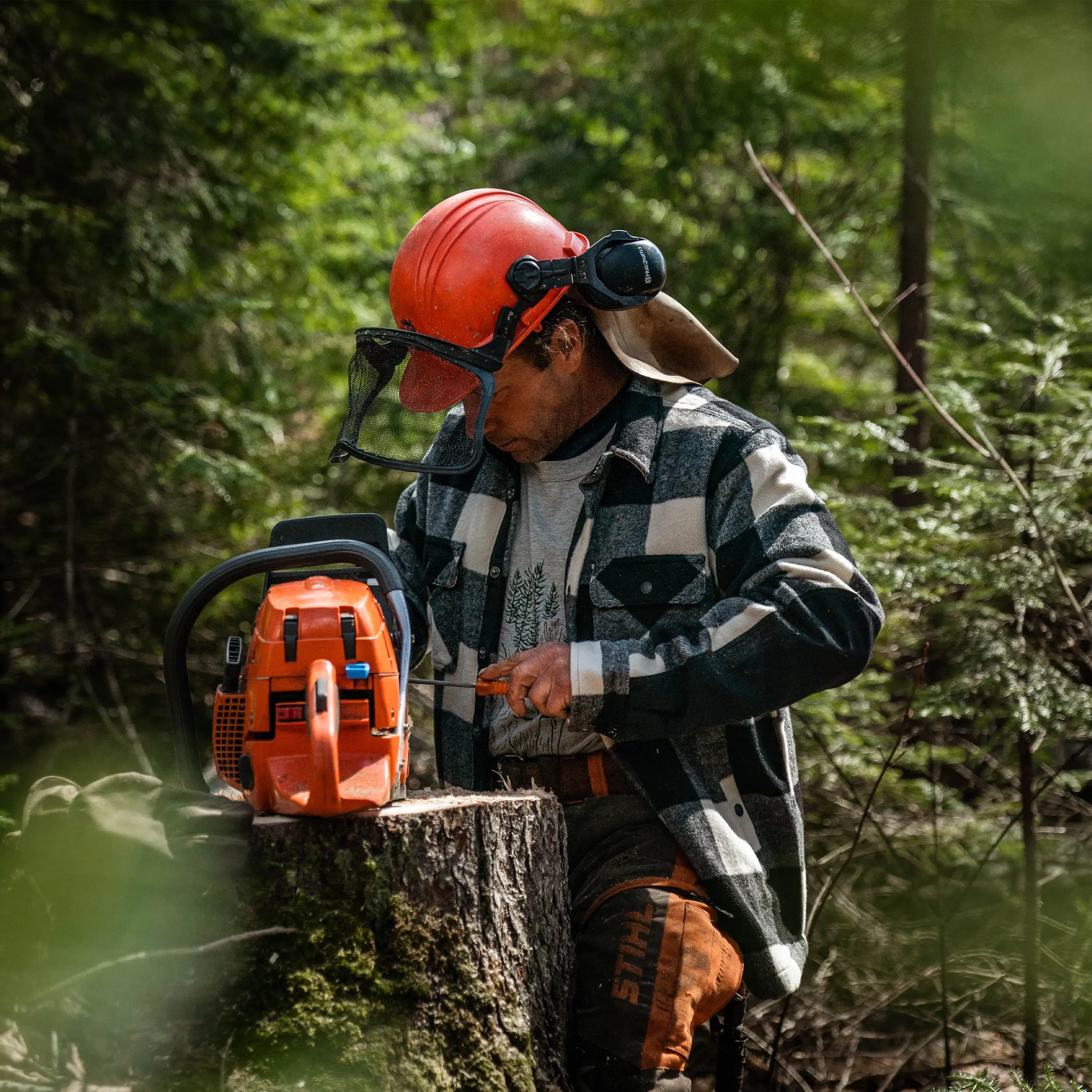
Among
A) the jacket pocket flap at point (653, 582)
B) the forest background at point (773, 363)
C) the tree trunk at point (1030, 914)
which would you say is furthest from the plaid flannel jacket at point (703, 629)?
the tree trunk at point (1030, 914)

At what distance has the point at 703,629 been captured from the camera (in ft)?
7.11

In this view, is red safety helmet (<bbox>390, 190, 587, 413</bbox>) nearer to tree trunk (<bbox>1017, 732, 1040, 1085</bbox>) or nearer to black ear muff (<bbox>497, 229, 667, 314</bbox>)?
black ear muff (<bbox>497, 229, 667, 314</bbox>)

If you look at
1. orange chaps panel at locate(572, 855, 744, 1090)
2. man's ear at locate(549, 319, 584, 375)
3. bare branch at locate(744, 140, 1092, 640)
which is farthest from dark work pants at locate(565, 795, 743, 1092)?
bare branch at locate(744, 140, 1092, 640)

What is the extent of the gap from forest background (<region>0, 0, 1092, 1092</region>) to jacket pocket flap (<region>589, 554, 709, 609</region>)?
3.48ft

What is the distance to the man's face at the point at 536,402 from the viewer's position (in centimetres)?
249

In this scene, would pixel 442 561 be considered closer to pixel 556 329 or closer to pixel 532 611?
pixel 532 611

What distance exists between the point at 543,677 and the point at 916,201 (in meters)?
3.85

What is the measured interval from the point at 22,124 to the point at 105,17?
0.94 m

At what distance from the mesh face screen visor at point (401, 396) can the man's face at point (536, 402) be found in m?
0.09

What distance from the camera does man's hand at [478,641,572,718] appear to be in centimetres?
209

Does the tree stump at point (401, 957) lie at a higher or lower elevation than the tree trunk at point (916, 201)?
lower

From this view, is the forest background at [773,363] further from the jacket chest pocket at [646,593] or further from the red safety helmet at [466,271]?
the red safety helmet at [466,271]

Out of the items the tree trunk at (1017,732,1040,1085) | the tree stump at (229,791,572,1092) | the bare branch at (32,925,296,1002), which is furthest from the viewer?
the tree trunk at (1017,732,1040,1085)

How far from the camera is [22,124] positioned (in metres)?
4.85
